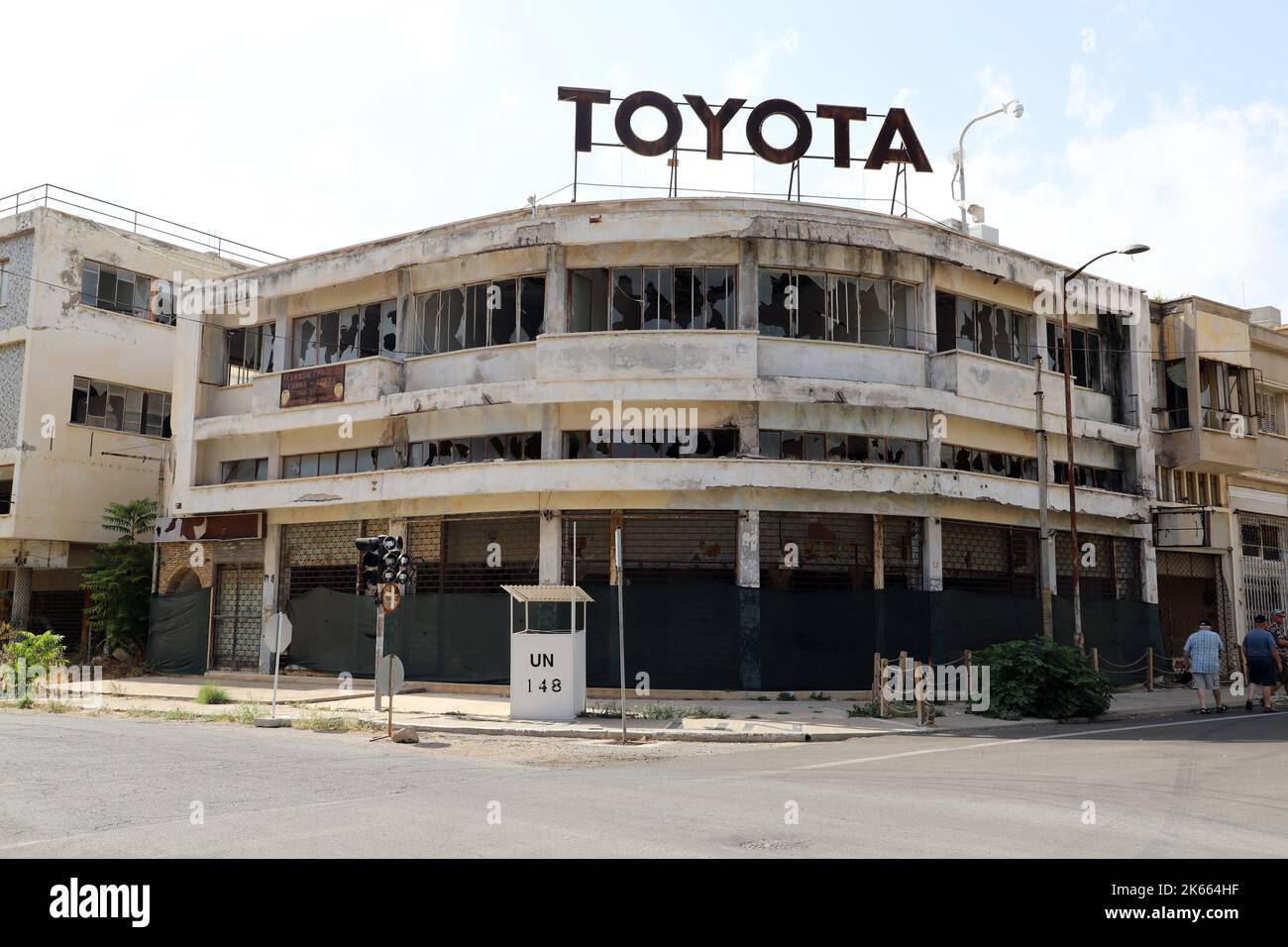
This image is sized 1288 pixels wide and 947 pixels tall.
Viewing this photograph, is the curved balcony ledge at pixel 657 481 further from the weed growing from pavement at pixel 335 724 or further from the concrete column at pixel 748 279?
the weed growing from pavement at pixel 335 724

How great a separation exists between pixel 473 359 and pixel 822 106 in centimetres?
1061

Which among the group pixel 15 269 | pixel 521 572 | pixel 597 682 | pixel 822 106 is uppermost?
pixel 822 106

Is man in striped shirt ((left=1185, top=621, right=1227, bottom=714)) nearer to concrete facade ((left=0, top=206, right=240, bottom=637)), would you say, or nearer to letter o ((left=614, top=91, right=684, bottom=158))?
letter o ((left=614, top=91, right=684, bottom=158))

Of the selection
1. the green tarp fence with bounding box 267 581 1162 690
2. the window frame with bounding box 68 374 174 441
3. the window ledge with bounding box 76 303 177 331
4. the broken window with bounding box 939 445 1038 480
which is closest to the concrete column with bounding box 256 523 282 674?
the green tarp fence with bounding box 267 581 1162 690

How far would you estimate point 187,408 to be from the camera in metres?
30.1

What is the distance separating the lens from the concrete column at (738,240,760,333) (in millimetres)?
23969

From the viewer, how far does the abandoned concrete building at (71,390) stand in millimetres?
32438

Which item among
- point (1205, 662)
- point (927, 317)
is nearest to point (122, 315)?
point (927, 317)

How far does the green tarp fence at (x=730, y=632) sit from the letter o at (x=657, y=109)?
1053 cm

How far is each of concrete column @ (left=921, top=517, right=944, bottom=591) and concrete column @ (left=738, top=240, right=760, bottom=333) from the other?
5.96 m

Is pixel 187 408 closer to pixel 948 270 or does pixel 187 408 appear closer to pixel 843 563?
pixel 843 563

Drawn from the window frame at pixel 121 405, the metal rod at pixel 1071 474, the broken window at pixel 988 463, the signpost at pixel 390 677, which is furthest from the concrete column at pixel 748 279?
the window frame at pixel 121 405
